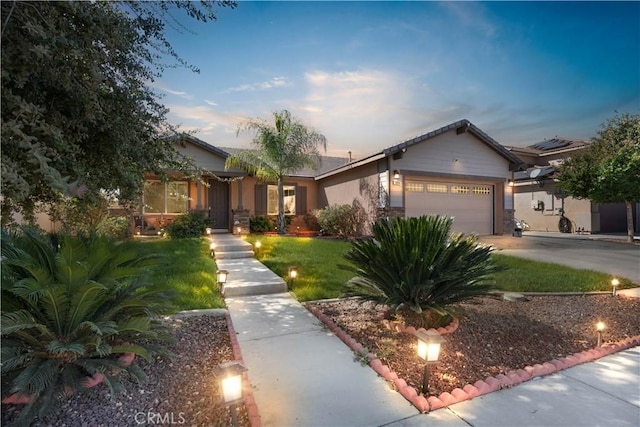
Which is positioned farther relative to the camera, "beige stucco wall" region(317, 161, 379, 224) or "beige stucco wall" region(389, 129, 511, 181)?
"beige stucco wall" region(317, 161, 379, 224)

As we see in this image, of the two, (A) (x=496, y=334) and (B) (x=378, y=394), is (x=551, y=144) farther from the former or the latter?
(B) (x=378, y=394)

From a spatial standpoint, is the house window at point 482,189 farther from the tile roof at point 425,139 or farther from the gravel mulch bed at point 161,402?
the gravel mulch bed at point 161,402

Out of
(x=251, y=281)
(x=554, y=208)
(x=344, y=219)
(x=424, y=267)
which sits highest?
(x=554, y=208)

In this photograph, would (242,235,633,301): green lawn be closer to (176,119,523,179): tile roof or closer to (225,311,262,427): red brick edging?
(225,311,262,427): red brick edging

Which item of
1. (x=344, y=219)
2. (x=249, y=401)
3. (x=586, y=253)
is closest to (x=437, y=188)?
(x=344, y=219)

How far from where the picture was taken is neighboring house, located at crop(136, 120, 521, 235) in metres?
12.8

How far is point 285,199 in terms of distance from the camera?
16109mm

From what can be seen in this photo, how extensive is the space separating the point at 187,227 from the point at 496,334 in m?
10.6

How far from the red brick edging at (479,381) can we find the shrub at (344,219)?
956 centimetres

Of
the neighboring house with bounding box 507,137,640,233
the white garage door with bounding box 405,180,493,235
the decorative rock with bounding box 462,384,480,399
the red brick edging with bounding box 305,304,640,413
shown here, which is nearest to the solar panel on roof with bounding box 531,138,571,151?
the neighboring house with bounding box 507,137,640,233

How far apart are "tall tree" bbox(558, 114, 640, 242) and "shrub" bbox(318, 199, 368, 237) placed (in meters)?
8.94

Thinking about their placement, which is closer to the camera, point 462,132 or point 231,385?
point 231,385

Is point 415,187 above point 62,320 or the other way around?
above

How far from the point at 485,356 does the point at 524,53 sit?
9260 mm
